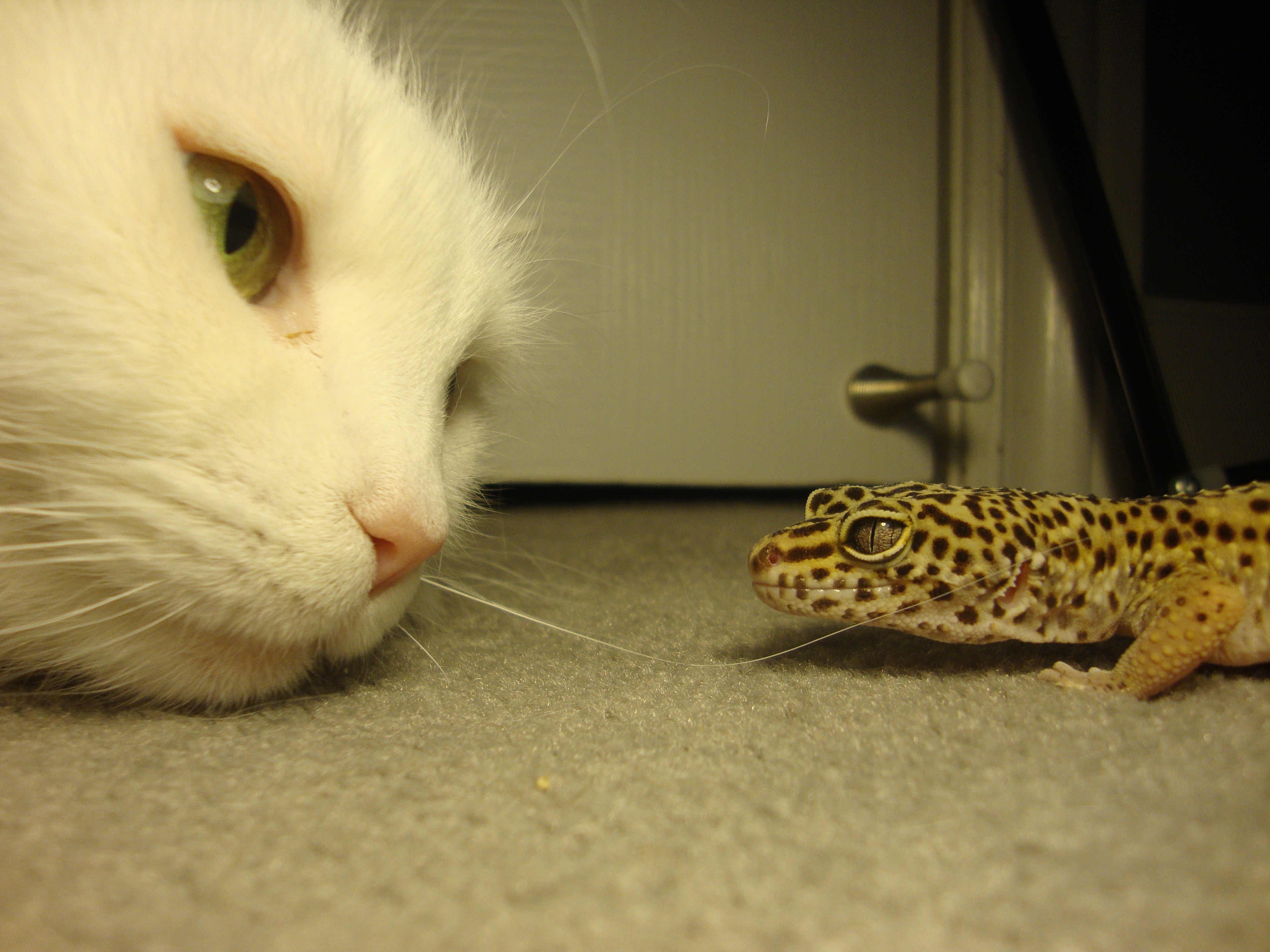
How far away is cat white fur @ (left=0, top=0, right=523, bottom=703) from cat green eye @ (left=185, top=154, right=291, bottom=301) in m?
0.01

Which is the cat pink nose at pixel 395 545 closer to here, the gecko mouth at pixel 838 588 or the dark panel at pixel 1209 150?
the gecko mouth at pixel 838 588

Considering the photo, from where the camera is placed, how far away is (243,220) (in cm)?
55

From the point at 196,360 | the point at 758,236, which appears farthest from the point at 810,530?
the point at 758,236

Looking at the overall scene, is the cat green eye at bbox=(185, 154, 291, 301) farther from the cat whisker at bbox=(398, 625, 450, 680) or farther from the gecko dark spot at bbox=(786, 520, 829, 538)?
the gecko dark spot at bbox=(786, 520, 829, 538)

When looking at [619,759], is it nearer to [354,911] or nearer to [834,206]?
[354,911]

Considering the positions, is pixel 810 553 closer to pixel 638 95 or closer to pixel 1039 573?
pixel 1039 573

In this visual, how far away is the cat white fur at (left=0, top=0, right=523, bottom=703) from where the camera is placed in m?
0.47

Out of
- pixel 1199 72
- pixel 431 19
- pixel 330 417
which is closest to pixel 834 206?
pixel 1199 72

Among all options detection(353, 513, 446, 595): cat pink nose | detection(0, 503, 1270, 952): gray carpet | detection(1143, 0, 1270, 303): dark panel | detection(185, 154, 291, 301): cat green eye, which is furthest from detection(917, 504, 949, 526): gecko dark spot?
detection(1143, 0, 1270, 303): dark panel

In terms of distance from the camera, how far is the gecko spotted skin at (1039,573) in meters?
0.63

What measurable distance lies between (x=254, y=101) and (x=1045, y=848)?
2.27 ft

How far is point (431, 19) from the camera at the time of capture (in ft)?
3.21

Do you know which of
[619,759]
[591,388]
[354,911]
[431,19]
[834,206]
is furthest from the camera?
[591,388]

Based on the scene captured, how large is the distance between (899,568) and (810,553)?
0.08 metres
